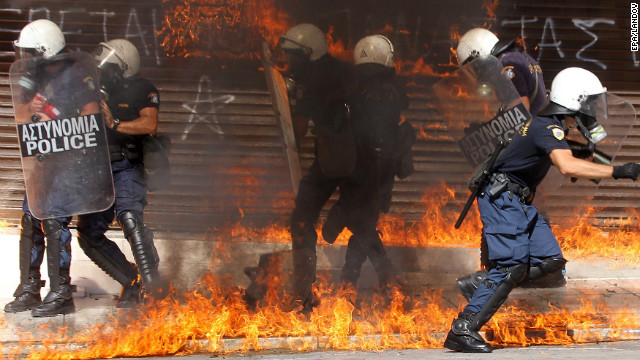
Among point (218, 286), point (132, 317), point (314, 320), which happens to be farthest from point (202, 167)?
point (314, 320)

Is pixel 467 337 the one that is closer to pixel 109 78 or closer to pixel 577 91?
pixel 577 91

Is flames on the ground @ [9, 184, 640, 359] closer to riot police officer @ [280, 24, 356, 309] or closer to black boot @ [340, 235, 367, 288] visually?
black boot @ [340, 235, 367, 288]

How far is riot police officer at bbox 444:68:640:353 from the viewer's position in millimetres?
4633

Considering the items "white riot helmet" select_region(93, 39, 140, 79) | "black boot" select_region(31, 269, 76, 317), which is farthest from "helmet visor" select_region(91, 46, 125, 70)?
"black boot" select_region(31, 269, 76, 317)

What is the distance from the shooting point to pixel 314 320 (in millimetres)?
5090

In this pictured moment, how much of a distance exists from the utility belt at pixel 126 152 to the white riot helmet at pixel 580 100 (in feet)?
10.0

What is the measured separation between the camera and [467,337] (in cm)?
462

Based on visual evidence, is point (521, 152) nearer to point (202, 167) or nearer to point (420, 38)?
point (420, 38)

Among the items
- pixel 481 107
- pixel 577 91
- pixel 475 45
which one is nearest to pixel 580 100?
pixel 577 91

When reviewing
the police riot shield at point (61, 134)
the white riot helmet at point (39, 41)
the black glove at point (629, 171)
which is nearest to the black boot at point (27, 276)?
the police riot shield at point (61, 134)

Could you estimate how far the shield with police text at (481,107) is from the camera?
505 cm

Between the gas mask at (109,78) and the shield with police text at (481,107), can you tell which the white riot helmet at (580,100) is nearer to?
the shield with police text at (481,107)

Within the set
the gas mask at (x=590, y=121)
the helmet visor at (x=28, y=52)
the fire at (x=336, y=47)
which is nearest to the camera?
the gas mask at (x=590, y=121)

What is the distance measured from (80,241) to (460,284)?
2.93 meters
